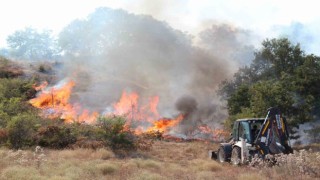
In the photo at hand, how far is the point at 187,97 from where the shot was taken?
3756 cm

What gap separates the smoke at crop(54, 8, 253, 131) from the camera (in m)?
37.5

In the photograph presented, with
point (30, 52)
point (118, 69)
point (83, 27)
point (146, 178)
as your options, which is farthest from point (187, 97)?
point (30, 52)

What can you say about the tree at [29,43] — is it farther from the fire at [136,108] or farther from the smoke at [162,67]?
the fire at [136,108]

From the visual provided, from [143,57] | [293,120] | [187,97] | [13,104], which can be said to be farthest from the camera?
[143,57]

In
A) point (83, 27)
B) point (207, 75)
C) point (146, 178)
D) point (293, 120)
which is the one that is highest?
point (83, 27)

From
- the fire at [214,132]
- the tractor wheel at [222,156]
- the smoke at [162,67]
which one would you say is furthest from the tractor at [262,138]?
the smoke at [162,67]

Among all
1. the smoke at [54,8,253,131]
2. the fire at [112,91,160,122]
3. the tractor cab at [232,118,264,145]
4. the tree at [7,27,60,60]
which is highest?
the tree at [7,27,60,60]

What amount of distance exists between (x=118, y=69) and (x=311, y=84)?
26.7 m

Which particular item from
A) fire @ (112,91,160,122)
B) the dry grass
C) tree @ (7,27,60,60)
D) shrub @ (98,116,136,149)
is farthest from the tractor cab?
tree @ (7,27,60,60)

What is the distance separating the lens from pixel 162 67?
45250 millimetres

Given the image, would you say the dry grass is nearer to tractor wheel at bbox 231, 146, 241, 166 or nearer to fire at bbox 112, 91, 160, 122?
tractor wheel at bbox 231, 146, 241, 166

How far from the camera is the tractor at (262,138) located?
13.7 metres

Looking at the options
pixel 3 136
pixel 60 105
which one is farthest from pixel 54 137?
pixel 60 105

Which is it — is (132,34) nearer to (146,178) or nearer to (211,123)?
(211,123)
